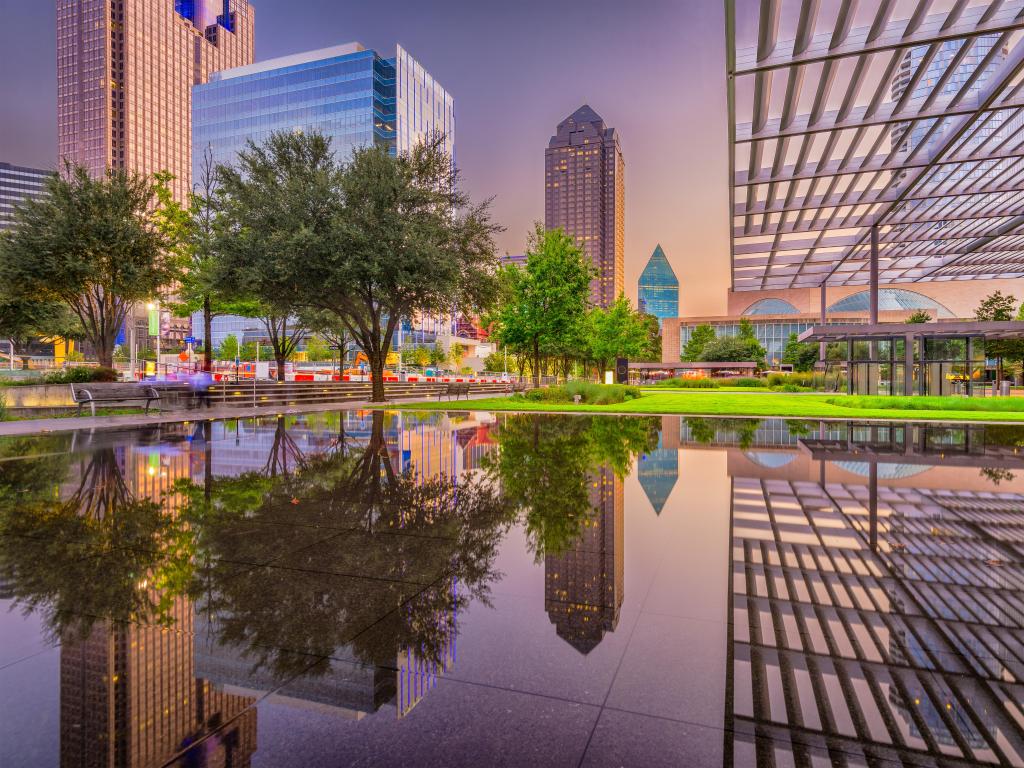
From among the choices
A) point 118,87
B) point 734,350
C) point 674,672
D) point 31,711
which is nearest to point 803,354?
point 734,350

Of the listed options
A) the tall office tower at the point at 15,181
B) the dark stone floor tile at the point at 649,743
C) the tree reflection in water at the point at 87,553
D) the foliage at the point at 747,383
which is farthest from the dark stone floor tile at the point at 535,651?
the tall office tower at the point at 15,181

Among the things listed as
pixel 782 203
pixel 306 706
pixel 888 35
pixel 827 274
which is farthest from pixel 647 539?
pixel 827 274

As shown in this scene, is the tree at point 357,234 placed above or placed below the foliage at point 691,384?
above

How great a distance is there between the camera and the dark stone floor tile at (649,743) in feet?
7.25

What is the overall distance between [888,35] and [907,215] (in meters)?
19.5

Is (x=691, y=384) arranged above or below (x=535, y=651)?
above

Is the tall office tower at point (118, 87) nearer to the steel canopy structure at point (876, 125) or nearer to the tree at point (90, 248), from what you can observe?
the tree at point (90, 248)

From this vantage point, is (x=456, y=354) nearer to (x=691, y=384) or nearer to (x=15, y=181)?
(x=691, y=384)

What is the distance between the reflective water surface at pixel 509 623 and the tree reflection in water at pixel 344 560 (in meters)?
0.03

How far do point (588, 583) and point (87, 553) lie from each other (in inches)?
175

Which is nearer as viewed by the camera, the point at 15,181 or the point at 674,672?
the point at 674,672

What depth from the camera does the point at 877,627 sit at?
341 centimetres

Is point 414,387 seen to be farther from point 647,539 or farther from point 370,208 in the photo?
point 647,539

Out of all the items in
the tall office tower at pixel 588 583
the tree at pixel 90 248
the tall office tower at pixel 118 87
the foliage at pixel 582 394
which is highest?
the tall office tower at pixel 118 87
